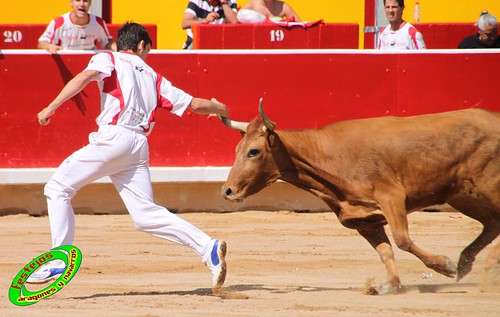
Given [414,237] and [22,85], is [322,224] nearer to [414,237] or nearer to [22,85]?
[414,237]

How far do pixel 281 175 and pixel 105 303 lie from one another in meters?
1.41

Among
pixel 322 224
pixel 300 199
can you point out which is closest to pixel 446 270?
pixel 322 224

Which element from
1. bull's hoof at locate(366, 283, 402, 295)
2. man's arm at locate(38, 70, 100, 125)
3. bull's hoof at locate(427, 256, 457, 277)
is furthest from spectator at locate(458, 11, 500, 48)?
man's arm at locate(38, 70, 100, 125)

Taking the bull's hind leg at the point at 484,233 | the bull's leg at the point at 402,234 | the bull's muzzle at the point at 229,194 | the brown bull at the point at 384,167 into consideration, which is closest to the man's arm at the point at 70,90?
the brown bull at the point at 384,167

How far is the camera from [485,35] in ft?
37.1

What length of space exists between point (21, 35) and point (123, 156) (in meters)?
4.99

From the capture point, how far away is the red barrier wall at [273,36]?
11.1 meters

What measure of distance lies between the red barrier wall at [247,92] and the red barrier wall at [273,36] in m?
0.22

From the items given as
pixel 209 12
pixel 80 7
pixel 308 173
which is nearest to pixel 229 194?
pixel 308 173

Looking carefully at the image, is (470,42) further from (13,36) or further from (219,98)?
(13,36)

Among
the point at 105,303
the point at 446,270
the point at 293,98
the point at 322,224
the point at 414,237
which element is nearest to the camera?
the point at 105,303

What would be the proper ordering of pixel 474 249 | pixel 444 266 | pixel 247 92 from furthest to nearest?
pixel 247 92
pixel 474 249
pixel 444 266

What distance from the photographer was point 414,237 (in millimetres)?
9750

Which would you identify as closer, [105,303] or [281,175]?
[105,303]
